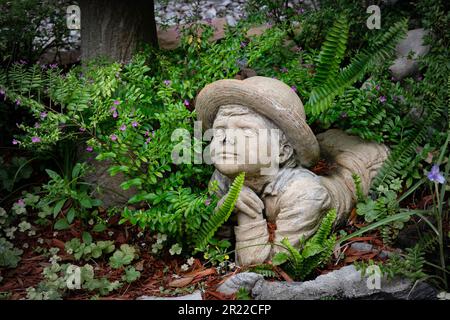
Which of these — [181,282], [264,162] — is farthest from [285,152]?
[181,282]

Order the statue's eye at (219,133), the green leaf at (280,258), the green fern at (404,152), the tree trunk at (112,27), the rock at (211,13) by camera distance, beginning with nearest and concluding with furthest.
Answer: the green leaf at (280,258), the statue's eye at (219,133), the green fern at (404,152), the tree trunk at (112,27), the rock at (211,13)

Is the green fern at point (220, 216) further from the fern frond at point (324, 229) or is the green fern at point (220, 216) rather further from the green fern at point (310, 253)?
the fern frond at point (324, 229)

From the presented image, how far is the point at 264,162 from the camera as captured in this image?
3994mm

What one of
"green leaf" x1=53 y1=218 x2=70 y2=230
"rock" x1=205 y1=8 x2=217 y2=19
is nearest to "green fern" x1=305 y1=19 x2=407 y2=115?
"green leaf" x1=53 y1=218 x2=70 y2=230

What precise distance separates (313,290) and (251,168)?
0.88 metres

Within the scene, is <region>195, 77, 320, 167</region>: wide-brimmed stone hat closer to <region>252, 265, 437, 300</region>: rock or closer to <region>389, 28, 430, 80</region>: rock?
<region>252, 265, 437, 300</region>: rock

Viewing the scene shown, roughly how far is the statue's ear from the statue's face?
77 mm

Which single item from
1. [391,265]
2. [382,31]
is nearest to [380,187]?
[391,265]

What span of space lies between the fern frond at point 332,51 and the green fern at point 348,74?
0.5 inches

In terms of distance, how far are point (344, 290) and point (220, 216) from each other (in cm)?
85

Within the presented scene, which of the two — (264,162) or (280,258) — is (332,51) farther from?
(280,258)

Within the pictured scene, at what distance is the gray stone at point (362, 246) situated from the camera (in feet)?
13.6

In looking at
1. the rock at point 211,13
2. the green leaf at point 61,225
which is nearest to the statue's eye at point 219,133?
the green leaf at point 61,225

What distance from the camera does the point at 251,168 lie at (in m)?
3.97
